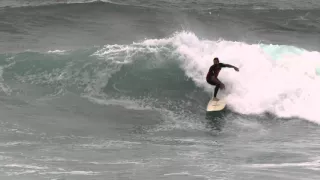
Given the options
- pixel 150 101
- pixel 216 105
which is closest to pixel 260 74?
pixel 216 105

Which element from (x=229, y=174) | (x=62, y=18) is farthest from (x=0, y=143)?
(x=62, y=18)

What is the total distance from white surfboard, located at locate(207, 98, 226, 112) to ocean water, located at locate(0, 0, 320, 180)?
0.24 m

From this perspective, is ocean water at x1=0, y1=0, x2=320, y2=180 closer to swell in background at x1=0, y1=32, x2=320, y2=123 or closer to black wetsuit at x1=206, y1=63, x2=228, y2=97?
swell in background at x1=0, y1=32, x2=320, y2=123

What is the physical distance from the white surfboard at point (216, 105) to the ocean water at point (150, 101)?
0.24 m

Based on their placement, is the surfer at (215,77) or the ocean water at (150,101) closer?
the ocean water at (150,101)

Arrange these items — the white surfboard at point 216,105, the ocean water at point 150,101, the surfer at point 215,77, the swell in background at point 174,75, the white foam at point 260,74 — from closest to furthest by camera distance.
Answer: the ocean water at point 150,101, the white surfboard at point 216,105, the surfer at point 215,77, the white foam at point 260,74, the swell in background at point 174,75

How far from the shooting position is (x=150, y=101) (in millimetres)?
16203

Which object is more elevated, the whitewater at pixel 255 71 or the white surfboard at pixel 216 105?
the whitewater at pixel 255 71

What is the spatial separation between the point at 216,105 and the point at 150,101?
2.00 m

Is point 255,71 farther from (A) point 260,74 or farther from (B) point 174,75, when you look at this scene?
(B) point 174,75

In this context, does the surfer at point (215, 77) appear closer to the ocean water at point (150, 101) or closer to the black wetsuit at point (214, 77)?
the black wetsuit at point (214, 77)

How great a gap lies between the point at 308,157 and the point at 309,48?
1343 cm

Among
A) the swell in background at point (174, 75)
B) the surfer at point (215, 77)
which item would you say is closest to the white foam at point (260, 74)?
the swell in background at point (174, 75)

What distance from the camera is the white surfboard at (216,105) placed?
15.5 metres
